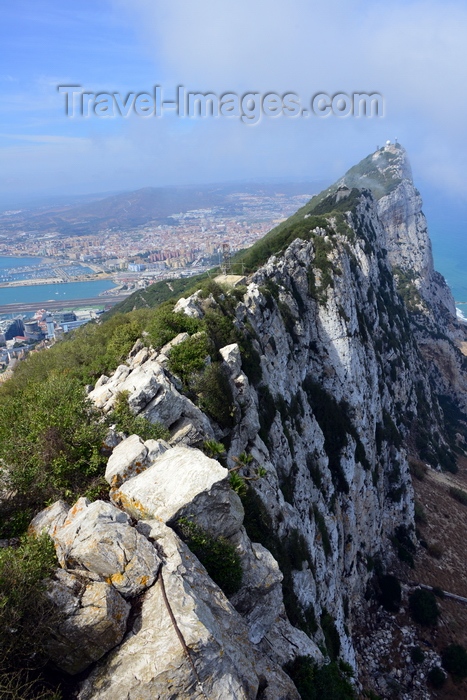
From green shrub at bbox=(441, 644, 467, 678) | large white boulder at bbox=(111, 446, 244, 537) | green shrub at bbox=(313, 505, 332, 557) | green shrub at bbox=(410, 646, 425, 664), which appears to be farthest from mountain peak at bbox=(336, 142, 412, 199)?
large white boulder at bbox=(111, 446, 244, 537)

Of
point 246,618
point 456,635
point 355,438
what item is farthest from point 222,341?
point 456,635

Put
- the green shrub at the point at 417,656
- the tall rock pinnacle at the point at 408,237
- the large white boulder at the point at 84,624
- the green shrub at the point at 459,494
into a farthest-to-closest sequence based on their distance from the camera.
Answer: the tall rock pinnacle at the point at 408,237, the green shrub at the point at 459,494, the green shrub at the point at 417,656, the large white boulder at the point at 84,624

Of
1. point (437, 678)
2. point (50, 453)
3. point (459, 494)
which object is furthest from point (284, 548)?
point (459, 494)

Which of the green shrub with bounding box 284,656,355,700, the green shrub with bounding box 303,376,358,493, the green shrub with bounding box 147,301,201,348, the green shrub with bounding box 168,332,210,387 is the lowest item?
the green shrub with bounding box 303,376,358,493

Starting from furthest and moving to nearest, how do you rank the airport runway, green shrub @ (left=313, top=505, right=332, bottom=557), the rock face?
the airport runway, green shrub @ (left=313, top=505, right=332, bottom=557), the rock face

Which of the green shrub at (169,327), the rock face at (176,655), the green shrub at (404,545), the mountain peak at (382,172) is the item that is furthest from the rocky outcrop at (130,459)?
the mountain peak at (382,172)

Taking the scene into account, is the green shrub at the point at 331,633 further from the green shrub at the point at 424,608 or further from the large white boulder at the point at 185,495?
the green shrub at the point at 424,608

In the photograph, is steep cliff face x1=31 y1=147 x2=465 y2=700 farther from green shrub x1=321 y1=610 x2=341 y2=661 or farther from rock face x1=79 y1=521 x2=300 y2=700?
green shrub x1=321 y1=610 x2=341 y2=661
